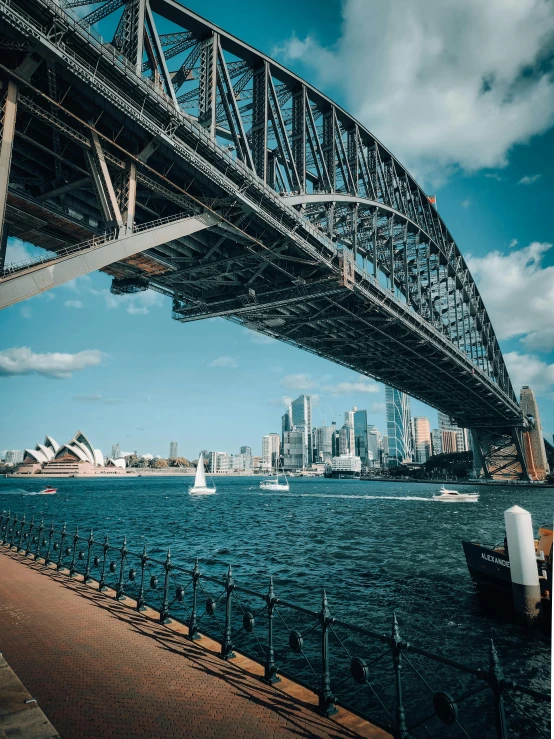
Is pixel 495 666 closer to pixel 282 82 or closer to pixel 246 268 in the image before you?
pixel 246 268

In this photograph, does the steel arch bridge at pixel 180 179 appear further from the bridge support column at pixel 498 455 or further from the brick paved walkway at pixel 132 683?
the bridge support column at pixel 498 455

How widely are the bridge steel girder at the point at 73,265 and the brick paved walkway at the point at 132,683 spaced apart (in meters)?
7.71

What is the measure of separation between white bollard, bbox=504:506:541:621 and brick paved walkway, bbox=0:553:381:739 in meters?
10.8

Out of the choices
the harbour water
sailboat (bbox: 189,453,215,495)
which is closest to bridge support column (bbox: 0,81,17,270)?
the harbour water

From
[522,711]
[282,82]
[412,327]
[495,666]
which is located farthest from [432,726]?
[412,327]

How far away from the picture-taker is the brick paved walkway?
18.6ft

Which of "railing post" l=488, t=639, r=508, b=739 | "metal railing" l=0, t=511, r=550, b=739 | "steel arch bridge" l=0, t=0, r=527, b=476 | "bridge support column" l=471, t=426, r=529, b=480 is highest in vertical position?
"steel arch bridge" l=0, t=0, r=527, b=476

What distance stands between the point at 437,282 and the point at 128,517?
183 feet

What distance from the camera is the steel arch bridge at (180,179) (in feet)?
44.7

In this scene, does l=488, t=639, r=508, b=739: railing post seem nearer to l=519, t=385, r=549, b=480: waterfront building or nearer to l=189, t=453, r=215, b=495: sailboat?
l=189, t=453, r=215, b=495: sailboat

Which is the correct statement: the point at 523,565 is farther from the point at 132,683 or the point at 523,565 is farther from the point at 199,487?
the point at 199,487

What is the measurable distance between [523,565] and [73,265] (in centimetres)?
1727

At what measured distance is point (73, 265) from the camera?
1338 cm

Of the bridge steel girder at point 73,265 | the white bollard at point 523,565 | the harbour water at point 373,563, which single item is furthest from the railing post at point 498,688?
the bridge steel girder at point 73,265
